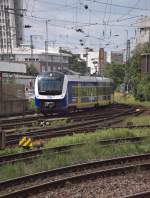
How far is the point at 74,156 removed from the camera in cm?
1349

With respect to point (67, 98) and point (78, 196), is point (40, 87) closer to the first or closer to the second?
→ point (67, 98)

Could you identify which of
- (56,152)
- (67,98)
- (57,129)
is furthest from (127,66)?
(56,152)

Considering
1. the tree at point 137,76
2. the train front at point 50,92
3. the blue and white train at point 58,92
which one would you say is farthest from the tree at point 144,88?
the train front at point 50,92

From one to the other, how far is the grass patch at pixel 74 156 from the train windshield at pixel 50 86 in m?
12.4

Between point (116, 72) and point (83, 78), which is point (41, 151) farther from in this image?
point (116, 72)

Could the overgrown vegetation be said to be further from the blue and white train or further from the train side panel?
the blue and white train

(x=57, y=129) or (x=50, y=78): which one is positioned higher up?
(x=50, y=78)

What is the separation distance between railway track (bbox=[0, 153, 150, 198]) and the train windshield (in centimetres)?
1518

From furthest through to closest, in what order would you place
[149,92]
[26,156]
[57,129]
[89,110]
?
1. [149,92]
2. [89,110]
3. [57,129]
4. [26,156]

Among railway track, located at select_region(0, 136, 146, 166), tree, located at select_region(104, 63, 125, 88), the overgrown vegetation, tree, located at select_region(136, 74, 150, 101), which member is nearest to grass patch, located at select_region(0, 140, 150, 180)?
railway track, located at select_region(0, 136, 146, 166)

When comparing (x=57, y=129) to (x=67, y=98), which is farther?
(x=67, y=98)

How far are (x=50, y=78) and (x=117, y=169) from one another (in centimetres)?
1736

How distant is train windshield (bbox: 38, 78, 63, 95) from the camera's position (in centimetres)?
2817

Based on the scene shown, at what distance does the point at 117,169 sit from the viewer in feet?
38.0
